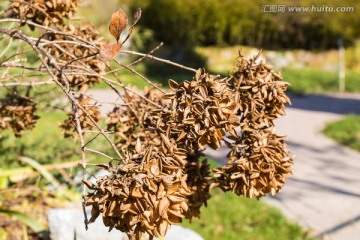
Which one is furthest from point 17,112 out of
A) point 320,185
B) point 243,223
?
point 320,185

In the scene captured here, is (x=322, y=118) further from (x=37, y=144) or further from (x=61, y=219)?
(x=61, y=219)

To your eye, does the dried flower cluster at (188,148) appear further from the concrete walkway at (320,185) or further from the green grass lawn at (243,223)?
the concrete walkway at (320,185)

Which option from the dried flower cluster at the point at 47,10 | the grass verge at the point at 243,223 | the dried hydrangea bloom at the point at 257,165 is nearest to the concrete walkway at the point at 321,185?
the grass verge at the point at 243,223

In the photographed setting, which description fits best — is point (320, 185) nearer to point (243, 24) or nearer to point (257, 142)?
point (257, 142)

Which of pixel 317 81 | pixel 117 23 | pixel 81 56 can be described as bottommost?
pixel 117 23

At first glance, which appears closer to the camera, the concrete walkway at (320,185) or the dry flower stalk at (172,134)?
the dry flower stalk at (172,134)

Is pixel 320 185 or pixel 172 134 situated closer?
pixel 172 134
